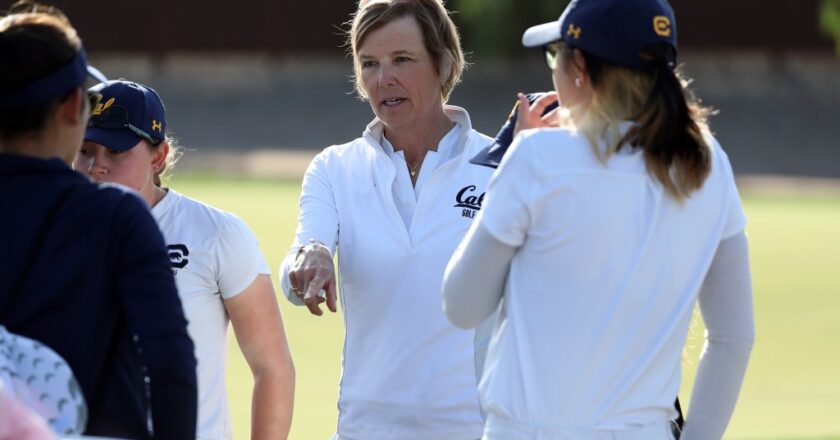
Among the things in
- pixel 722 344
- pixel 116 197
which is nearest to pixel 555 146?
pixel 722 344

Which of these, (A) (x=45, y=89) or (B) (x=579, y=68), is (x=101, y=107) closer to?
(A) (x=45, y=89)

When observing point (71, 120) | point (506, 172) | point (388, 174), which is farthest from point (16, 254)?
point (388, 174)

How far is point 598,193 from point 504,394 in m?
0.42

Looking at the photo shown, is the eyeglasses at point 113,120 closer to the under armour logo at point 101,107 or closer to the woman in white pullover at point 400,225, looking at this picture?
the under armour logo at point 101,107

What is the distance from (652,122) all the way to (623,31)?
19 centimetres

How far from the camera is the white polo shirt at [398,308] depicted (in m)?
3.96

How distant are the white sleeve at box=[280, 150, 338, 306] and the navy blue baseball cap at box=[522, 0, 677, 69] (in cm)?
114

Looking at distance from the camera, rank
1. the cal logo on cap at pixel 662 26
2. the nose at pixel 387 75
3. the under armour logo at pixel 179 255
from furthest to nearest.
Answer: the nose at pixel 387 75 → the under armour logo at pixel 179 255 → the cal logo on cap at pixel 662 26

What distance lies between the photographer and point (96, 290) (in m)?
2.59

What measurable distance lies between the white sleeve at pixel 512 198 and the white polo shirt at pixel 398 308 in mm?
1131

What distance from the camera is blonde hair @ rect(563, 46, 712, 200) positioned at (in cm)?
284

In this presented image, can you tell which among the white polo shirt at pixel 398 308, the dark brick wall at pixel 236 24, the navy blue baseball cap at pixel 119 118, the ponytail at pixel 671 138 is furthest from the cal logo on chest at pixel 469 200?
the dark brick wall at pixel 236 24

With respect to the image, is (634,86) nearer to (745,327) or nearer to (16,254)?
(745,327)

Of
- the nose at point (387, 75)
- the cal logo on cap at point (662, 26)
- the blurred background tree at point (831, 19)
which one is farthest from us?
the blurred background tree at point (831, 19)
